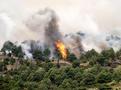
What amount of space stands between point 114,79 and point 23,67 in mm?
52209

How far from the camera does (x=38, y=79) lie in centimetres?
17162

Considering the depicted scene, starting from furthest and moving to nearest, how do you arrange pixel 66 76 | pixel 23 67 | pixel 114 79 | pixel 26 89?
pixel 23 67 → pixel 66 76 → pixel 114 79 → pixel 26 89

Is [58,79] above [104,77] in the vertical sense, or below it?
above

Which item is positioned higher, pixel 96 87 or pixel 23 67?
pixel 23 67

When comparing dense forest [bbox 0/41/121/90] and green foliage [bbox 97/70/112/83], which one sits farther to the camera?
green foliage [bbox 97/70/112/83]

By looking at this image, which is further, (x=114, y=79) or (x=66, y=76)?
(x=66, y=76)

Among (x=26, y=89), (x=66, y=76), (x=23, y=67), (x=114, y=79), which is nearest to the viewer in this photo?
(x=26, y=89)

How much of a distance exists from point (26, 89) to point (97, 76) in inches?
1415

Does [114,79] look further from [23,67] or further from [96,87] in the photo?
[23,67]

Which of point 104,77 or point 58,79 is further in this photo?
point 58,79

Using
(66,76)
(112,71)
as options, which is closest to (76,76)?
(66,76)

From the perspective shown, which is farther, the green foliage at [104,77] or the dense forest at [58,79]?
the green foliage at [104,77]

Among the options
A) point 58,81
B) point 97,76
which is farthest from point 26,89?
point 97,76

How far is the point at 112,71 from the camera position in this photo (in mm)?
172000
